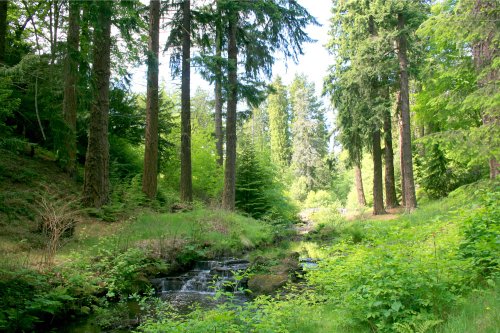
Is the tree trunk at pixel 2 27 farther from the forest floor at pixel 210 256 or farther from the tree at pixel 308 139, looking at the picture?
the tree at pixel 308 139

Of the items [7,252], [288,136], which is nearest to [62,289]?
[7,252]

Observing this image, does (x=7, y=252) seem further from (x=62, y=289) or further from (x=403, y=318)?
(x=403, y=318)

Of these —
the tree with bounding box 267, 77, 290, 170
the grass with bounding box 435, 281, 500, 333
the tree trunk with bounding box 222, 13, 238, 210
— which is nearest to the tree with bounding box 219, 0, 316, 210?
the tree trunk with bounding box 222, 13, 238, 210

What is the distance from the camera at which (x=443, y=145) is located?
26.5 ft

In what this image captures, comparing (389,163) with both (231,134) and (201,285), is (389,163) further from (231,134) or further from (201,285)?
(201,285)

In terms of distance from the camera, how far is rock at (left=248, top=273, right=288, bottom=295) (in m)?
8.10

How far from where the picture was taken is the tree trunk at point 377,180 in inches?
748

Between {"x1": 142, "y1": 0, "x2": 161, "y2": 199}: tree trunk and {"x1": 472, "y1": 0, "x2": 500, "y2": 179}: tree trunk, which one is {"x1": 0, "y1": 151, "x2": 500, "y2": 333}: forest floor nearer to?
{"x1": 142, "y1": 0, "x2": 161, "y2": 199}: tree trunk

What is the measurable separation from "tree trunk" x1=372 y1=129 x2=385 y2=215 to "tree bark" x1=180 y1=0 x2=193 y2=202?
30.4ft

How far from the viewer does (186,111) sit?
15828 mm

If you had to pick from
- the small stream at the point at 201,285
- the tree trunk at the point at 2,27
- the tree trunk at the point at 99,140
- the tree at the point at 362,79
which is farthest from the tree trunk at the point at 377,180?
the tree trunk at the point at 2,27

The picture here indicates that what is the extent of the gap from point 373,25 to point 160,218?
1492 cm

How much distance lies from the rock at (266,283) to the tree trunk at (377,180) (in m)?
11.8

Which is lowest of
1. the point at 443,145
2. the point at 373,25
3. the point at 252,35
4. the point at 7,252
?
the point at 7,252
